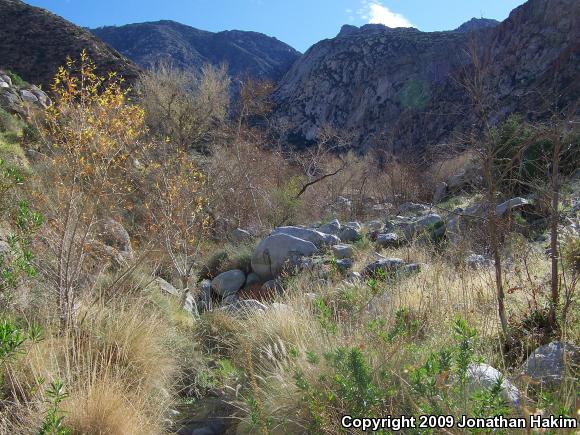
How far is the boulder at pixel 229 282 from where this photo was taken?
873 centimetres

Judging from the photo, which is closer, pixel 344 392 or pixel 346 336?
pixel 344 392

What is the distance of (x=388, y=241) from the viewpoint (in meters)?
8.65

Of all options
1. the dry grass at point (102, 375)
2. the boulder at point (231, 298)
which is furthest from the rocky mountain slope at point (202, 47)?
the dry grass at point (102, 375)

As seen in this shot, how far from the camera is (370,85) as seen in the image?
5194 cm

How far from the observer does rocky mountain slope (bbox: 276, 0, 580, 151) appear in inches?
1297

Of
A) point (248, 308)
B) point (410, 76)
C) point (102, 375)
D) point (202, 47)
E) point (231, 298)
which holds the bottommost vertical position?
point (231, 298)

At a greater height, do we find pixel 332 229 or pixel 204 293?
pixel 332 229

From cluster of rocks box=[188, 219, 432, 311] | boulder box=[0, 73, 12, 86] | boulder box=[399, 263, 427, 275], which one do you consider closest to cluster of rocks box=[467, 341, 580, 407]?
boulder box=[399, 263, 427, 275]

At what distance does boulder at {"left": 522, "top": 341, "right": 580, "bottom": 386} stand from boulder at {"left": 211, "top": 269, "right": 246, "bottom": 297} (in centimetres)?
635

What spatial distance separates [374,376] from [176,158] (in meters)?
7.47

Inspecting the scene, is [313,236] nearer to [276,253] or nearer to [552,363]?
[276,253]

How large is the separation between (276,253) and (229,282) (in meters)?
1.04

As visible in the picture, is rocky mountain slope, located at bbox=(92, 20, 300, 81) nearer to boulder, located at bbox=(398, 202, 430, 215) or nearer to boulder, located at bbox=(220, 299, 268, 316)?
boulder, located at bbox=(398, 202, 430, 215)

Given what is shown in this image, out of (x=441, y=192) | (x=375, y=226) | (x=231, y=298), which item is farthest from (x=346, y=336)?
(x=441, y=192)
